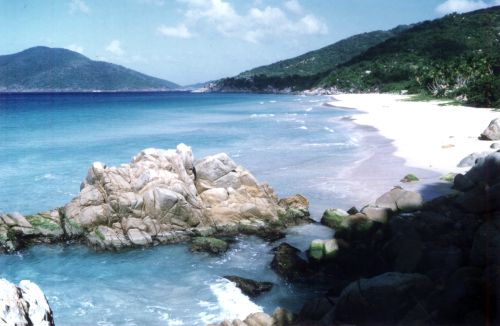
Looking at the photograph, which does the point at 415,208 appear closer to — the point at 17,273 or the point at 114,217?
the point at 114,217

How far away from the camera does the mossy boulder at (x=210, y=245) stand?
49.1 feet

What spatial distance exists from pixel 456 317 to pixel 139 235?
10.9m

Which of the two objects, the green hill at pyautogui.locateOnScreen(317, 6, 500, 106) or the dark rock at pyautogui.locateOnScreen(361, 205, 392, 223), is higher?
the green hill at pyautogui.locateOnScreen(317, 6, 500, 106)

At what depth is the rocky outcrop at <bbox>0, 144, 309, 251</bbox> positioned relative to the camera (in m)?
15.9

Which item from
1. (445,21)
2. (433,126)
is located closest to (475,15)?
(445,21)

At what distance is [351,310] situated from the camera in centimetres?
900

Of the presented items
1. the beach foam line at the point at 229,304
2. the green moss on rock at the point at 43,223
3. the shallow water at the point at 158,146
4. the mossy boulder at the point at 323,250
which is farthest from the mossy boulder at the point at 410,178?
the green moss on rock at the point at 43,223

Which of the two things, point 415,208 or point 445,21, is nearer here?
point 415,208

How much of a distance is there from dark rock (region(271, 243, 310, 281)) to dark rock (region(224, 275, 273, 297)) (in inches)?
28.4

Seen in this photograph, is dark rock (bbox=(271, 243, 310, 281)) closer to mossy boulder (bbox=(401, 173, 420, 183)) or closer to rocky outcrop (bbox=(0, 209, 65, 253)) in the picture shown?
rocky outcrop (bbox=(0, 209, 65, 253))

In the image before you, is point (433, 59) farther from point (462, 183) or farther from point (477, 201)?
point (477, 201)

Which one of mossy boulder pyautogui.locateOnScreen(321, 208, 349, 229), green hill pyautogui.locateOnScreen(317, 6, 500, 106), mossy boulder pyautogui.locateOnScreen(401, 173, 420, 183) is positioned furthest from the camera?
green hill pyautogui.locateOnScreen(317, 6, 500, 106)

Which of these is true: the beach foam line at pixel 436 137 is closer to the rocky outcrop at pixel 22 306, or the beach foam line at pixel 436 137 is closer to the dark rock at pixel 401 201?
the dark rock at pixel 401 201

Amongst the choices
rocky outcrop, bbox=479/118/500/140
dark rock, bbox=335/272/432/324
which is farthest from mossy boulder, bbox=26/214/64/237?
rocky outcrop, bbox=479/118/500/140
